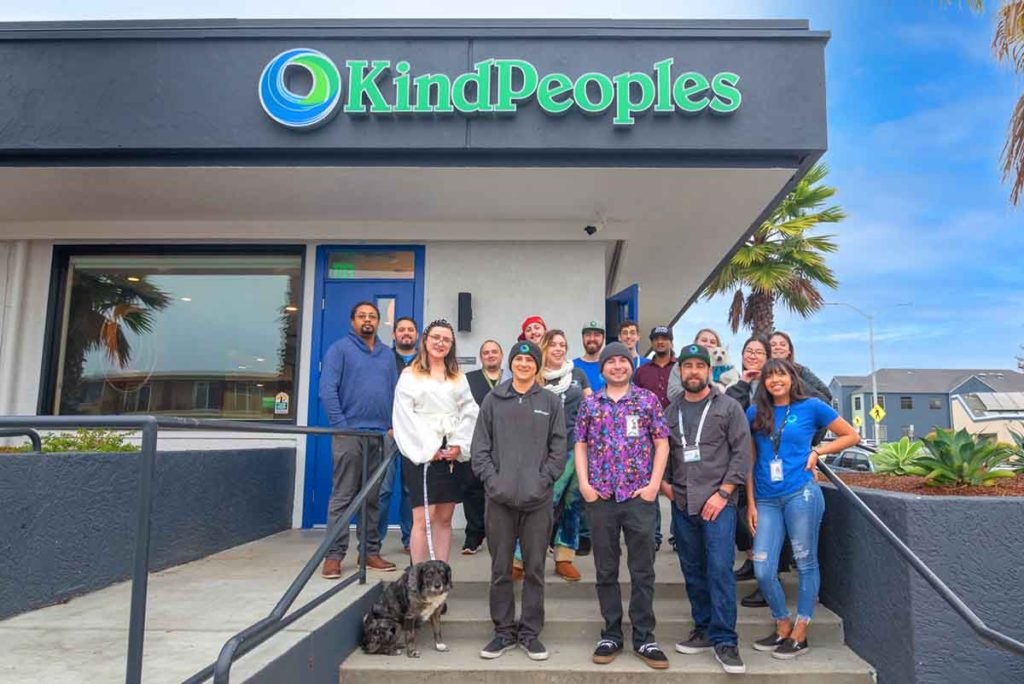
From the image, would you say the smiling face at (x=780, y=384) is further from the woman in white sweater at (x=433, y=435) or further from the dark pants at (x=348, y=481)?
the dark pants at (x=348, y=481)

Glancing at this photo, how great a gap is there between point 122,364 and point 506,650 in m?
5.56

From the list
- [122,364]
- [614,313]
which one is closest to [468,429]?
[614,313]

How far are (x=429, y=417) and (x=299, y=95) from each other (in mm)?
3097

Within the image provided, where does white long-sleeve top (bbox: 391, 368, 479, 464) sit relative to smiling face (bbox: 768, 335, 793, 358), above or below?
below

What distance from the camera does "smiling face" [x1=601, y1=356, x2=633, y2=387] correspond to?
154 inches

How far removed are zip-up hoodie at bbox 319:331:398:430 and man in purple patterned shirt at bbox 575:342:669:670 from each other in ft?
5.74

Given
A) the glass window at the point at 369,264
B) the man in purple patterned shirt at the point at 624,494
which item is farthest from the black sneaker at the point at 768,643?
the glass window at the point at 369,264

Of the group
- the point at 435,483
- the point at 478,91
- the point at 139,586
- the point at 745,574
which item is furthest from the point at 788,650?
the point at 478,91

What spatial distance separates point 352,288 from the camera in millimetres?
6957

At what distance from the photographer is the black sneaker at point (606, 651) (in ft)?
12.2

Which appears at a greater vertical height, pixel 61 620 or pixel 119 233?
pixel 119 233

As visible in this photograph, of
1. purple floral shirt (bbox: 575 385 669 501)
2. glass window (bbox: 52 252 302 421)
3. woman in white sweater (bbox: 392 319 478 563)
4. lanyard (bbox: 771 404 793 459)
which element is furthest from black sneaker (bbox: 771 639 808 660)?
glass window (bbox: 52 252 302 421)

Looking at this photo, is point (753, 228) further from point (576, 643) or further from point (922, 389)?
point (922, 389)

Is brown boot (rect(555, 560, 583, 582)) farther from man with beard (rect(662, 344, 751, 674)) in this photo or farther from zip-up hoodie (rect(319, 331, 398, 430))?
zip-up hoodie (rect(319, 331, 398, 430))
